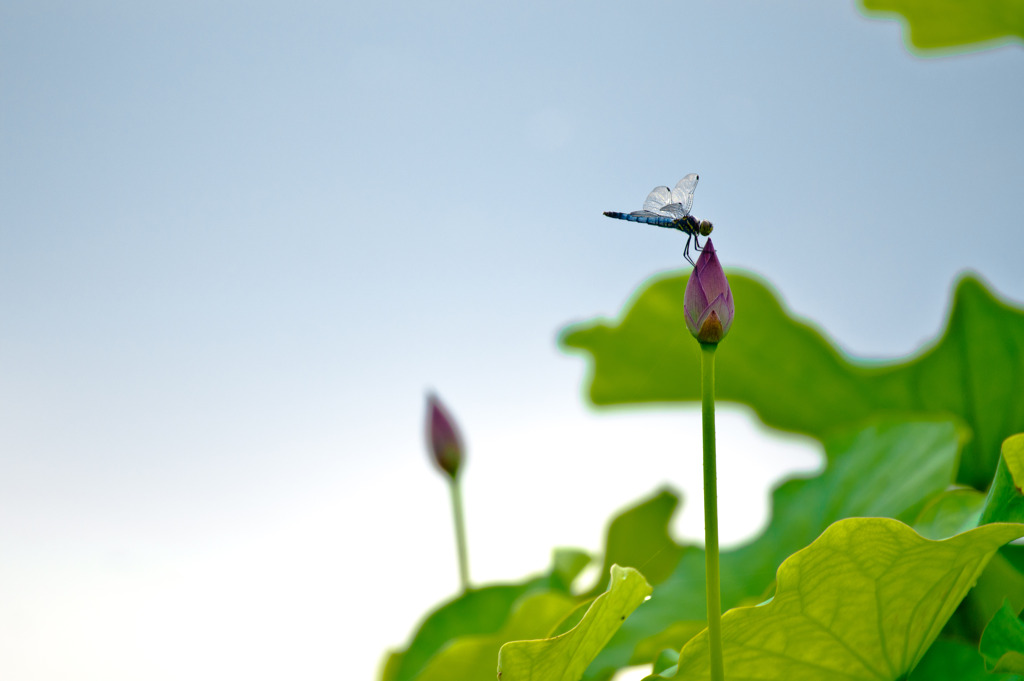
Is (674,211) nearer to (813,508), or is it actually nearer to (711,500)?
(711,500)

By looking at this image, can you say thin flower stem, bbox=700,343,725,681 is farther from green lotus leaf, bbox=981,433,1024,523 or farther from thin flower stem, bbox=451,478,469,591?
thin flower stem, bbox=451,478,469,591

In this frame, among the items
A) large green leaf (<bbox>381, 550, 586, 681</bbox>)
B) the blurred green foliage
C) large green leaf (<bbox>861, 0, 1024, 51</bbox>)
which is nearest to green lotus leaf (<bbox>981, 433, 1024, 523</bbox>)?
the blurred green foliage

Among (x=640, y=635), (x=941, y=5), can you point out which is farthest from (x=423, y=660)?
(x=941, y=5)

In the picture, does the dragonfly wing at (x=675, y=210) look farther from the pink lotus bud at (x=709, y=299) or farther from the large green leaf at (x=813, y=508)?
the large green leaf at (x=813, y=508)

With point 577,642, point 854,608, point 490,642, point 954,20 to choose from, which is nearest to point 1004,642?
point 854,608

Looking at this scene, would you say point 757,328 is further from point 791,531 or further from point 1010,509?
point 1010,509
